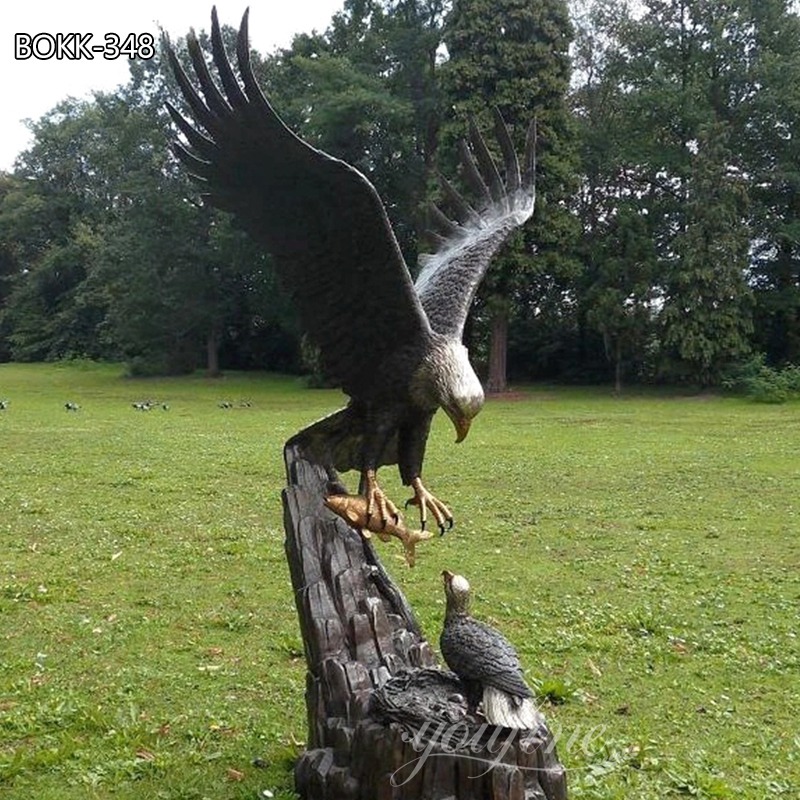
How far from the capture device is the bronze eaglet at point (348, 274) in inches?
116

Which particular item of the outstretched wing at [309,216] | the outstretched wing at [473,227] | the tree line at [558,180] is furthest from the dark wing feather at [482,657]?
the tree line at [558,180]

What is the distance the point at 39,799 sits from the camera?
3.70 metres

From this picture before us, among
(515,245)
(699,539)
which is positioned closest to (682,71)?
(515,245)

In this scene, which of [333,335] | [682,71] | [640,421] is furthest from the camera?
[682,71]

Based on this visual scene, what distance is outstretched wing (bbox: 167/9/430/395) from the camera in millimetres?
2904

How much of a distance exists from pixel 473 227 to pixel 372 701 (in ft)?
6.93

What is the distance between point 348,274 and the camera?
3258 mm

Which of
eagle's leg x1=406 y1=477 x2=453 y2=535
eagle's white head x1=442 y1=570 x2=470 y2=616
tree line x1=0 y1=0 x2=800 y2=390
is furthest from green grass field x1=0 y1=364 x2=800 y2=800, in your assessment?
tree line x1=0 y1=0 x2=800 y2=390

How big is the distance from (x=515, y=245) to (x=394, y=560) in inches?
473

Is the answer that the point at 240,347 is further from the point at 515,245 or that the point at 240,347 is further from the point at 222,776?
the point at 222,776

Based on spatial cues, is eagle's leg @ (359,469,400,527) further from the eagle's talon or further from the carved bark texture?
the carved bark texture

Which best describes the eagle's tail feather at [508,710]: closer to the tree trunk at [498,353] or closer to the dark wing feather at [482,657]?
the dark wing feather at [482,657]

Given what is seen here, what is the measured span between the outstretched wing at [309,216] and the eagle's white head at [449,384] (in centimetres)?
12

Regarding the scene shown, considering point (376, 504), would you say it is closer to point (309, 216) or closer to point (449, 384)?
point (449, 384)
